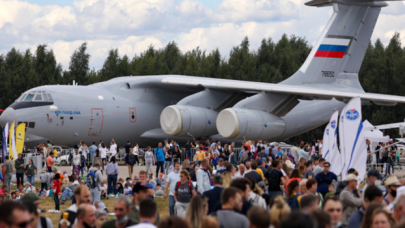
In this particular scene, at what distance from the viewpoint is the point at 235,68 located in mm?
38656

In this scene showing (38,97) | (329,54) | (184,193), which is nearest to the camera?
(184,193)

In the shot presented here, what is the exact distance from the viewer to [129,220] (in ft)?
19.0

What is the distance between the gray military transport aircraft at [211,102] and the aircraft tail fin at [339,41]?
0.04 metres

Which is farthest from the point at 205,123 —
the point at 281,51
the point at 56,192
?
the point at 281,51

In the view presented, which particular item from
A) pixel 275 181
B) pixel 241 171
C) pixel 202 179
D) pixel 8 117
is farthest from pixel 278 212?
pixel 8 117

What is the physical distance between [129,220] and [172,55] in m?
43.4

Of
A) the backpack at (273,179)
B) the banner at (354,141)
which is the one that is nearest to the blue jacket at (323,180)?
the backpack at (273,179)

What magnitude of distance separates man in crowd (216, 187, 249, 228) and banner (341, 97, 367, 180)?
5.63 m

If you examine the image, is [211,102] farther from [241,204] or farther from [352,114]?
[241,204]

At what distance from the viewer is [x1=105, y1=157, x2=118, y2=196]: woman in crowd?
1476cm

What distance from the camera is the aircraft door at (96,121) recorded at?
22375 millimetres

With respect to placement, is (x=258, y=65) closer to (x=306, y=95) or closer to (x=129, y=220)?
(x=306, y=95)

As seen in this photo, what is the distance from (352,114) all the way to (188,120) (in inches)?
430

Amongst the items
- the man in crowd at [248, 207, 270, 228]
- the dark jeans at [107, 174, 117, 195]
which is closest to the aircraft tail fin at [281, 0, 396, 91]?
the dark jeans at [107, 174, 117, 195]
